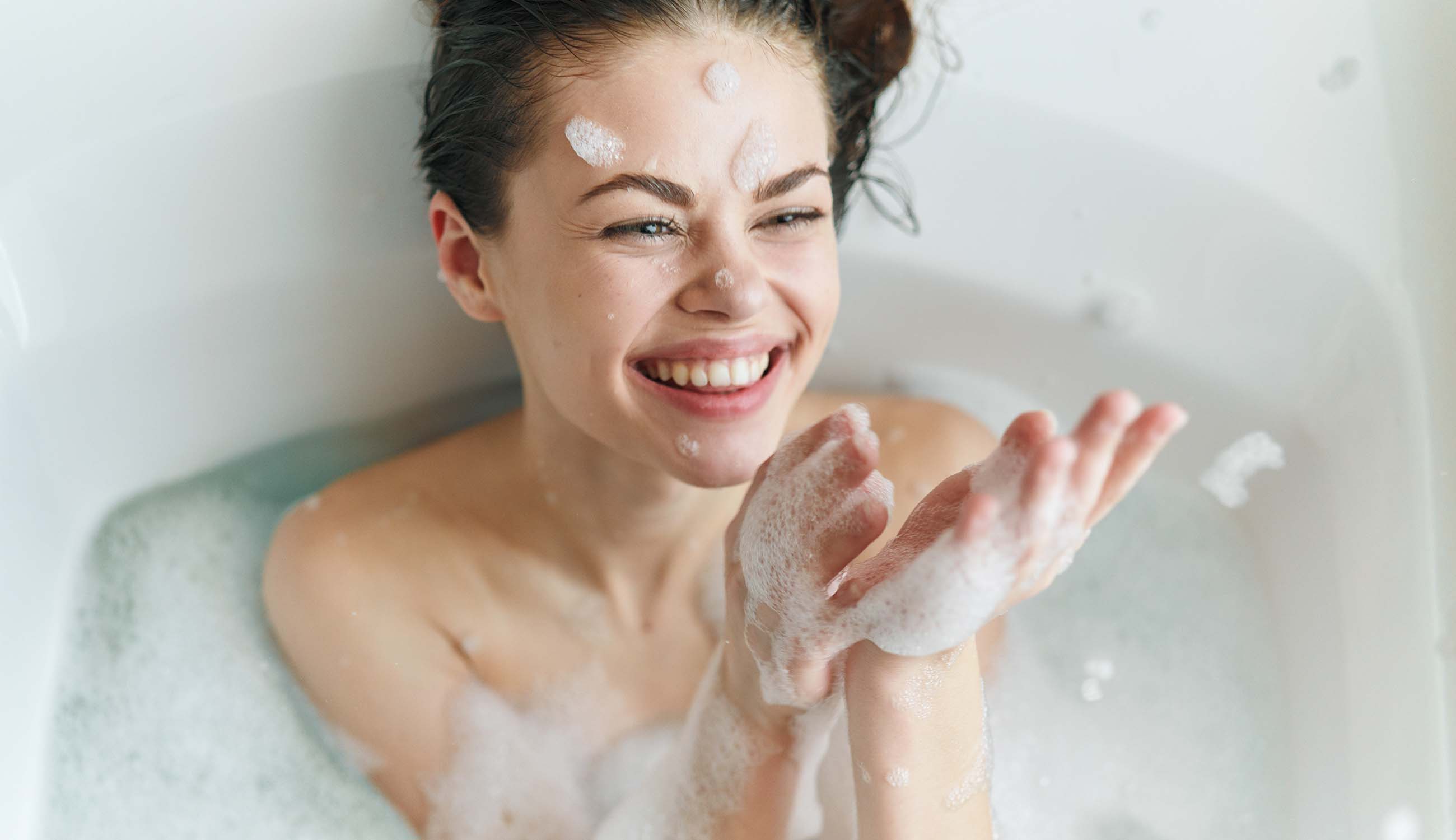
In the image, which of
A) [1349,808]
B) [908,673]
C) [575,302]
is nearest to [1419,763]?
[1349,808]

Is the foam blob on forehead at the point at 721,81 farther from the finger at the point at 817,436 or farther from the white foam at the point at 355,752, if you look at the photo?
the white foam at the point at 355,752

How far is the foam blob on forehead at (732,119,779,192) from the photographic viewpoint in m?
0.82

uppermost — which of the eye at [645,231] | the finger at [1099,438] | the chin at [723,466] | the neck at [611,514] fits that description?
the finger at [1099,438]

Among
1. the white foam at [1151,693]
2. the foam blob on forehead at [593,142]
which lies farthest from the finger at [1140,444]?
the white foam at [1151,693]

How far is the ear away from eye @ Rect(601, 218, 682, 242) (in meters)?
0.18

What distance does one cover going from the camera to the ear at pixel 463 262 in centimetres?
97

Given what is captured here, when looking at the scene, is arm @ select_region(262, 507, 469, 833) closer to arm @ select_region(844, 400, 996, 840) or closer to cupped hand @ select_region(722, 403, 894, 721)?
cupped hand @ select_region(722, 403, 894, 721)

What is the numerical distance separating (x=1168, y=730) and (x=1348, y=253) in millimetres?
530

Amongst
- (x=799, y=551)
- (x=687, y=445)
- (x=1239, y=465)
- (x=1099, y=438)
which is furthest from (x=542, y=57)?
(x=1239, y=465)

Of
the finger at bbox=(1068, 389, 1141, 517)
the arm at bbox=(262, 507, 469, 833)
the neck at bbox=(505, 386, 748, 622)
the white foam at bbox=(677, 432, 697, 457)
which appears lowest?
the arm at bbox=(262, 507, 469, 833)

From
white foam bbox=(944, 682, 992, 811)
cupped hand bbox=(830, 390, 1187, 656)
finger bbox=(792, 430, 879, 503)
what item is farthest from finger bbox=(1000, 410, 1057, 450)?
white foam bbox=(944, 682, 992, 811)

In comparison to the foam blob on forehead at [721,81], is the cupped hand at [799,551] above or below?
below

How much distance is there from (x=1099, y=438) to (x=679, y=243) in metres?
0.37

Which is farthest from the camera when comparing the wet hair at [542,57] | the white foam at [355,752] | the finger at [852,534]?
the white foam at [355,752]
